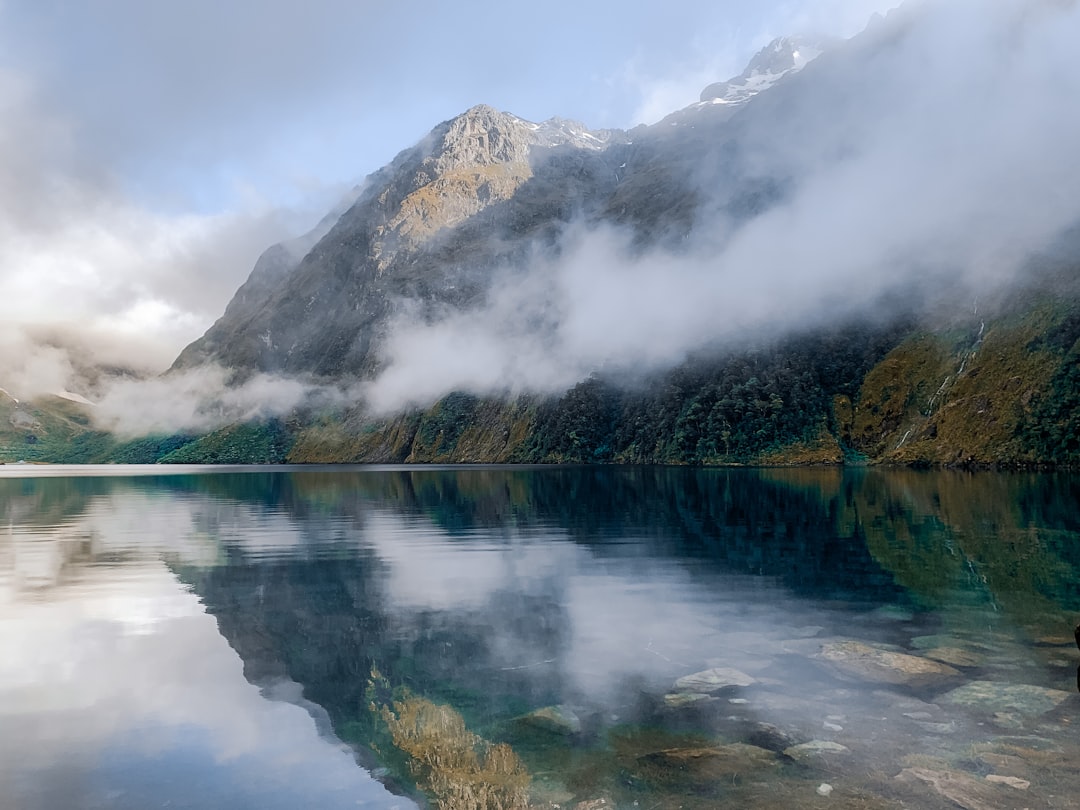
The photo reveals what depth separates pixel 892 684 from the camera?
21.8m

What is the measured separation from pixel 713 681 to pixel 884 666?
593cm

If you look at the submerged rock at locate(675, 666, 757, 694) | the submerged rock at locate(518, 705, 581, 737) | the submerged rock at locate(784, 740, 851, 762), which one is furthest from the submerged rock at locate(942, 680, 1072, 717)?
the submerged rock at locate(518, 705, 581, 737)

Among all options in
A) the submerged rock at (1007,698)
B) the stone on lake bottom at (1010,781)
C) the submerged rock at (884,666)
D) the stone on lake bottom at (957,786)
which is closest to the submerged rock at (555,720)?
the stone on lake bottom at (957,786)

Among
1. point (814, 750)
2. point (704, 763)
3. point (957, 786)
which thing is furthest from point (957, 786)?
point (704, 763)

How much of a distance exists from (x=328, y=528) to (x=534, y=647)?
49.3 meters

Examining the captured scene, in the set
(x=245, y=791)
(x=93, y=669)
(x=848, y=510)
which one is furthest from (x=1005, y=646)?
(x=848, y=510)

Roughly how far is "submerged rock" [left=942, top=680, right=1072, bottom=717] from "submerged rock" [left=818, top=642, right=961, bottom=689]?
983mm

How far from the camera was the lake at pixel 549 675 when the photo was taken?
1606 cm

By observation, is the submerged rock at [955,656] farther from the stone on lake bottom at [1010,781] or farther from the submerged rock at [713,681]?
the stone on lake bottom at [1010,781]

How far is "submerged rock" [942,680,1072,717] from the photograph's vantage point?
755 inches

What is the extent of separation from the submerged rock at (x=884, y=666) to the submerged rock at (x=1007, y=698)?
38.7 inches

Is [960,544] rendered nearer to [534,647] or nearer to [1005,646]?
[1005,646]

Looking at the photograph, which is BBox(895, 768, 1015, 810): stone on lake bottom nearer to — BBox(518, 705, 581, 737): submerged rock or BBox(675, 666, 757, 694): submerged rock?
BBox(675, 666, 757, 694): submerged rock

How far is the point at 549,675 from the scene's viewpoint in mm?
24188
